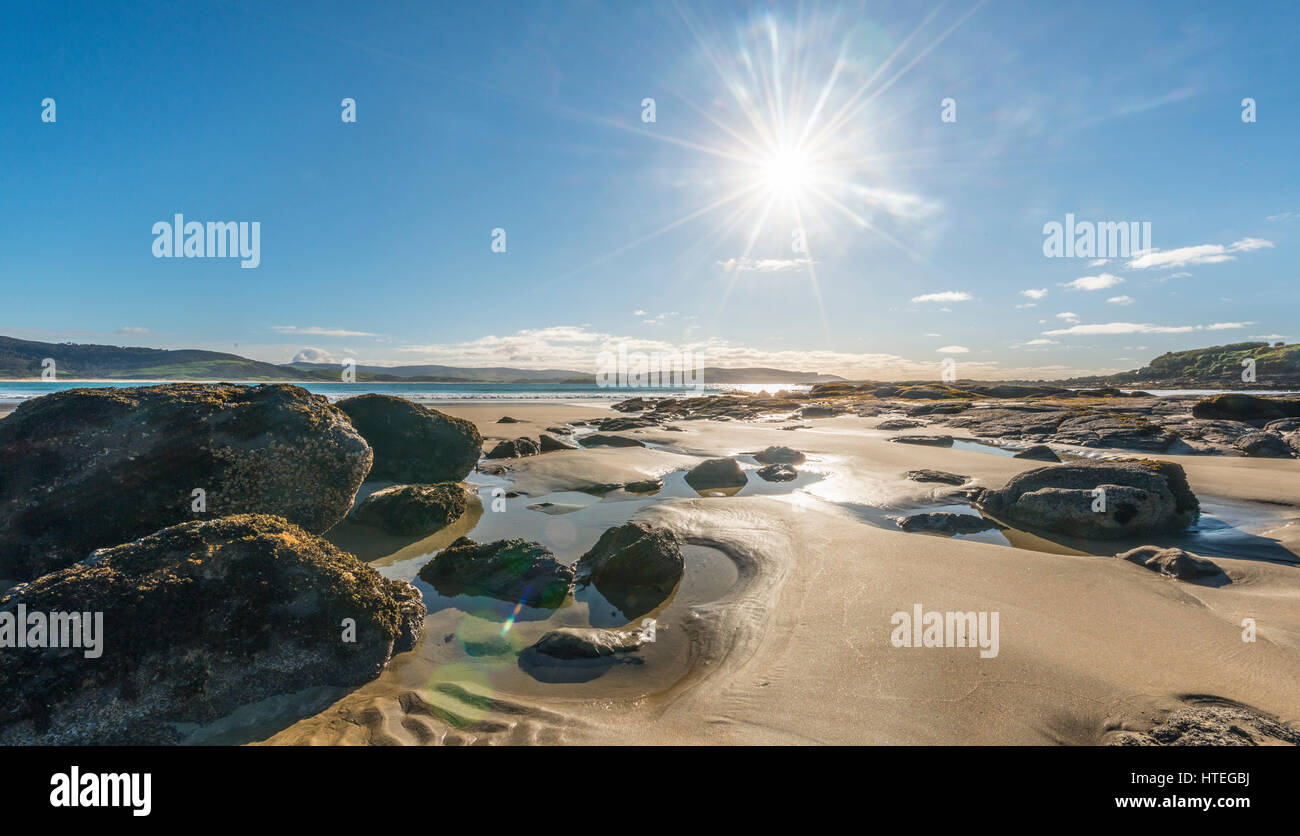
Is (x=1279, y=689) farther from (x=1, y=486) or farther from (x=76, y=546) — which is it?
(x=1, y=486)

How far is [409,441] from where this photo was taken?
1263cm

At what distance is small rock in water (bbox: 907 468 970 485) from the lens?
480 inches

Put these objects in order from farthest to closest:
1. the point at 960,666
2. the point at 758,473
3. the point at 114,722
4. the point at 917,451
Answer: the point at 917,451 < the point at 758,473 < the point at 960,666 < the point at 114,722

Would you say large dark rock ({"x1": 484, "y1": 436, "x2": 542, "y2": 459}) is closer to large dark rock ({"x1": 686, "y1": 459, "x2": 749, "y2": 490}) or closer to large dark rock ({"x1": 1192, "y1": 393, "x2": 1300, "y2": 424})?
large dark rock ({"x1": 686, "y1": 459, "x2": 749, "y2": 490})

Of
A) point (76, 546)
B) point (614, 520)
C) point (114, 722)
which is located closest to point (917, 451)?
point (614, 520)

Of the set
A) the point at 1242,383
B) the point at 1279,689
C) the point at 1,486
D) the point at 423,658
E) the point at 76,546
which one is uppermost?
the point at 1242,383

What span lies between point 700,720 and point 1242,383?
327 ft

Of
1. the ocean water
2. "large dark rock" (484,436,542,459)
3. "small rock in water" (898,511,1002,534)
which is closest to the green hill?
the ocean water

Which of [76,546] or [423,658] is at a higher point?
Result: [76,546]

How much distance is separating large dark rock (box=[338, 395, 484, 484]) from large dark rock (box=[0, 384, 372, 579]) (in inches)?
180

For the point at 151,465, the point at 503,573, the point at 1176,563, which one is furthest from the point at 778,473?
the point at 151,465

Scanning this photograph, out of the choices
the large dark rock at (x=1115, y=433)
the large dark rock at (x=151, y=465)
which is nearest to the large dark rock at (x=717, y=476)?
the large dark rock at (x=151, y=465)
